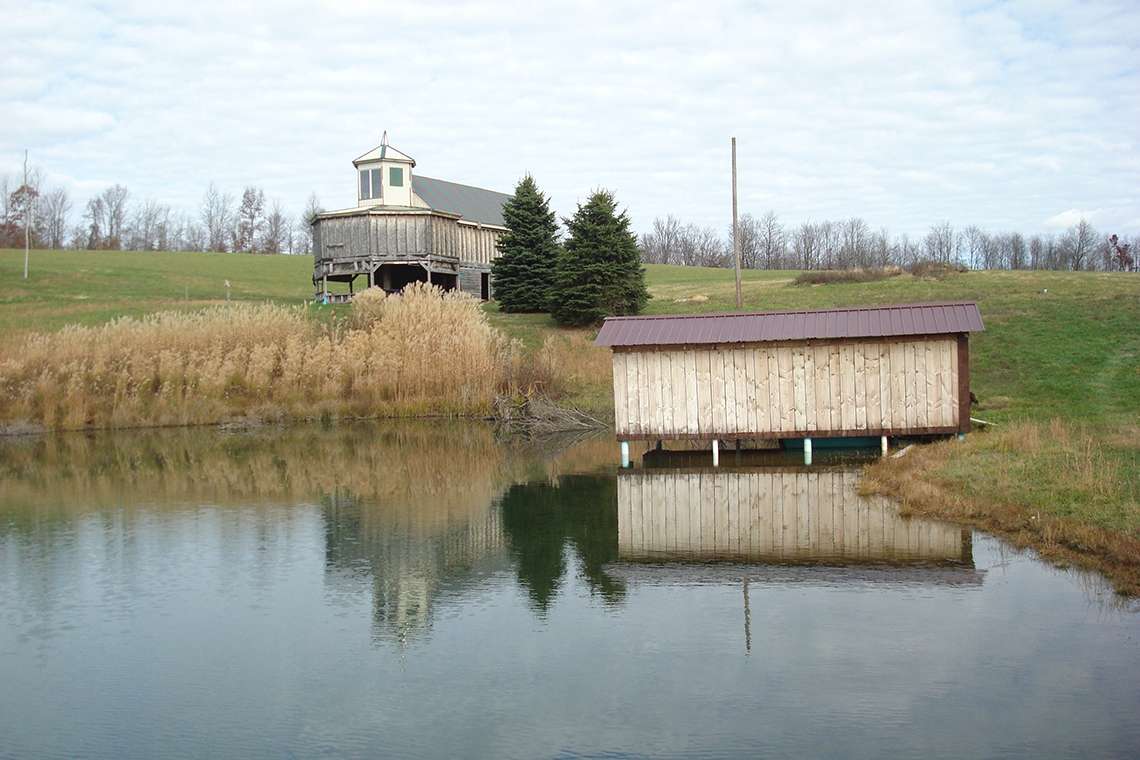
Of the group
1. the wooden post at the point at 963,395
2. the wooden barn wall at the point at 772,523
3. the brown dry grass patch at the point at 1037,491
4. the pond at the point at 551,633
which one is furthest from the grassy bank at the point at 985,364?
the pond at the point at 551,633

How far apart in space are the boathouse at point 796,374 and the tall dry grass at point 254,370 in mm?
10020

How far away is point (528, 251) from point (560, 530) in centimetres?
2734

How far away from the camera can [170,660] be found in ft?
31.3

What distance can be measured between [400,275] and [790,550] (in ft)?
120

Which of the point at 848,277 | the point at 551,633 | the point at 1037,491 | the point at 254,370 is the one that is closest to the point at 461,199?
the point at 848,277

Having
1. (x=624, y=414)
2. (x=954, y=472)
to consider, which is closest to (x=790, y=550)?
(x=954, y=472)

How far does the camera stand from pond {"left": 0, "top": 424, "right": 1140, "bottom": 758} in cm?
767

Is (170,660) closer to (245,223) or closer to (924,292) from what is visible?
(924,292)

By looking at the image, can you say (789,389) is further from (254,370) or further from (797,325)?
(254,370)

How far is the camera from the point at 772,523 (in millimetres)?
14797

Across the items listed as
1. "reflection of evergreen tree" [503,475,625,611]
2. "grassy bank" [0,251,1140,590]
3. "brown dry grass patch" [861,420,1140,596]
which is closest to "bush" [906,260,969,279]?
"grassy bank" [0,251,1140,590]

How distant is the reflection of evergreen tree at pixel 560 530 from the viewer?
39.8 feet

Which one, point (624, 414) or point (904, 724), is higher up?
point (624, 414)

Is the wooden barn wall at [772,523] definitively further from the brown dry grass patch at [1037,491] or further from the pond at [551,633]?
the brown dry grass patch at [1037,491]
